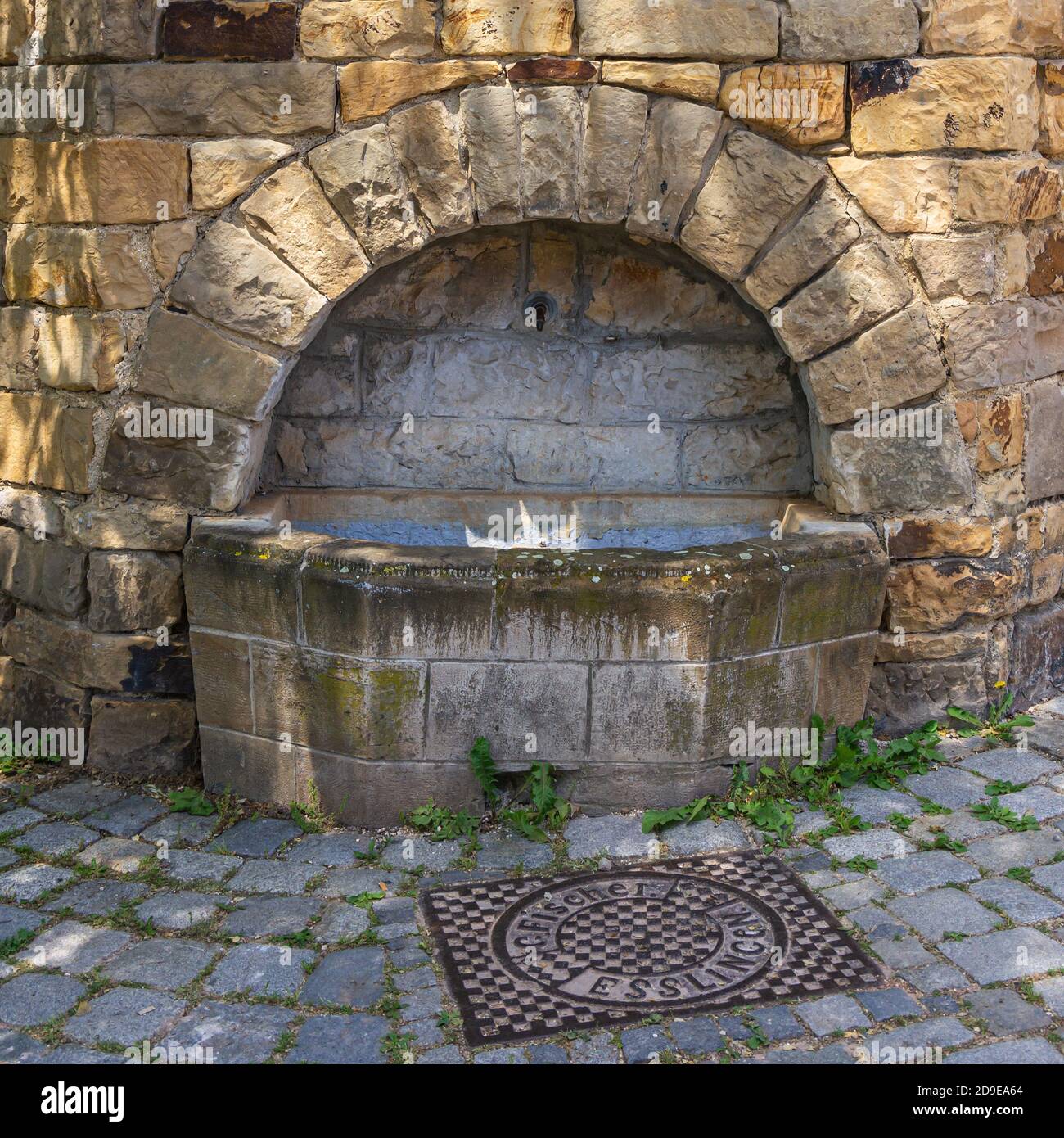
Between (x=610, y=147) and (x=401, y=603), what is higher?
(x=610, y=147)

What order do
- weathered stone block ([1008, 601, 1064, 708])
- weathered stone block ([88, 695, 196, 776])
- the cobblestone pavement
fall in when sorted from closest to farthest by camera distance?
the cobblestone pavement → weathered stone block ([88, 695, 196, 776]) → weathered stone block ([1008, 601, 1064, 708])

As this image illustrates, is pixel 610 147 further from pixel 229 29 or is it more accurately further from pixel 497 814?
pixel 497 814

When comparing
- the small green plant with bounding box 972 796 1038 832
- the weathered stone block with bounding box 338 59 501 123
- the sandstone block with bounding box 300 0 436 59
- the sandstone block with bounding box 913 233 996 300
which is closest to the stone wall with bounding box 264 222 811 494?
the sandstone block with bounding box 913 233 996 300

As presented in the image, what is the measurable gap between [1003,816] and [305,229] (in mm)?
2917

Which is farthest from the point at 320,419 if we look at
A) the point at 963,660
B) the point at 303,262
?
the point at 963,660

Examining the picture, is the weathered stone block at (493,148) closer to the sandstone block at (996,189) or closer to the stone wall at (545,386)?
the stone wall at (545,386)

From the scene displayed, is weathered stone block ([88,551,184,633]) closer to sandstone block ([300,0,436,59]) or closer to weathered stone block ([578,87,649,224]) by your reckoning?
sandstone block ([300,0,436,59])

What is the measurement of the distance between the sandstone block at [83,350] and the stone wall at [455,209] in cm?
1

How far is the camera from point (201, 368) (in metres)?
4.25

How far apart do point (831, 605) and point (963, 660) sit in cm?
74

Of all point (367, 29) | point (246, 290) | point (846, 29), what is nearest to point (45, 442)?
point (246, 290)

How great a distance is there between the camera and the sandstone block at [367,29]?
4008 millimetres

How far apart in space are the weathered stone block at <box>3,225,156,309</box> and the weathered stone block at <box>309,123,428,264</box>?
0.69 m

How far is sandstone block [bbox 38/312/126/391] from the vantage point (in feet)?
13.9
